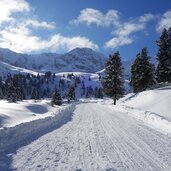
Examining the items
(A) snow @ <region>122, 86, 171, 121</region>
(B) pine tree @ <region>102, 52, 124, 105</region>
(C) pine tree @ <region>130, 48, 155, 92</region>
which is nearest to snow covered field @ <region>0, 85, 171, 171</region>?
(A) snow @ <region>122, 86, 171, 121</region>

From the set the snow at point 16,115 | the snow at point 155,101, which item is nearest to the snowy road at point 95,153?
the snow at point 16,115

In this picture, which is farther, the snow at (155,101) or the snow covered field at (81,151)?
the snow at (155,101)

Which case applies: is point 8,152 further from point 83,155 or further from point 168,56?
point 168,56

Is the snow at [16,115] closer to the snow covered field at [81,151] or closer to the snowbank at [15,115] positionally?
the snowbank at [15,115]

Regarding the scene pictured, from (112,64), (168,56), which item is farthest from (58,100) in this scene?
(168,56)

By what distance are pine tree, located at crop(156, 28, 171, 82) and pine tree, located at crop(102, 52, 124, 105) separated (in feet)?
27.7

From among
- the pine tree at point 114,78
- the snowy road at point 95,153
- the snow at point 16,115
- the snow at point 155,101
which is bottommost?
the snowy road at point 95,153

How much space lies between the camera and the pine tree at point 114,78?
199 ft

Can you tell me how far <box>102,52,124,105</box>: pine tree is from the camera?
2392 inches

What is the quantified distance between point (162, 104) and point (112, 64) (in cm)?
2350

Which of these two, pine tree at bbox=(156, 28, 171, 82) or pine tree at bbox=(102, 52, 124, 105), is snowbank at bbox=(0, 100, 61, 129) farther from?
pine tree at bbox=(156, 28, 171, 82)

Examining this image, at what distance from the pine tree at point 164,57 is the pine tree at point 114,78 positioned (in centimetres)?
845

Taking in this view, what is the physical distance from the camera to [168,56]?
5959 centimetres

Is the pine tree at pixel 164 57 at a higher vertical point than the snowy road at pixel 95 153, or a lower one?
higher
